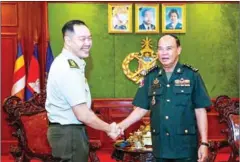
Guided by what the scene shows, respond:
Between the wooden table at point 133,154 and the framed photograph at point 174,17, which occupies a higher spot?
the framed photograph at point 174,17

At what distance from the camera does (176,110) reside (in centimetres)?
288

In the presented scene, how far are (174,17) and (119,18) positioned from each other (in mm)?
734

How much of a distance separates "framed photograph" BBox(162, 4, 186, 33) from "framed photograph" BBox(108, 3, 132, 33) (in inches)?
18.4

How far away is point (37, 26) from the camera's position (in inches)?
244

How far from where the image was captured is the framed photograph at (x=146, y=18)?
21.1 ft

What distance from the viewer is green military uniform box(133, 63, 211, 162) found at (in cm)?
287

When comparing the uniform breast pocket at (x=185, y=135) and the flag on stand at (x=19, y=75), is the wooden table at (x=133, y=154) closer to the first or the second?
the uniform breast pocket at (x=185, y=135)

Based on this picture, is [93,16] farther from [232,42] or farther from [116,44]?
[232,42]

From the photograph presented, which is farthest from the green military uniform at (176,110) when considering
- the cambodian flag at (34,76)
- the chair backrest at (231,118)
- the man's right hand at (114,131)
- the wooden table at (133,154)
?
the cambodian flag at (34,76)

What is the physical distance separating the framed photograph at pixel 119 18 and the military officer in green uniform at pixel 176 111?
3491 mm

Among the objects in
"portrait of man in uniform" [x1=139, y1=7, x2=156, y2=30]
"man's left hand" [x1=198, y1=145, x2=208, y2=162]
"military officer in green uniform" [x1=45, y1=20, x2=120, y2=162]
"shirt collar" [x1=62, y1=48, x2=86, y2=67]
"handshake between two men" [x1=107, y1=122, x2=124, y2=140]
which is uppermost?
"portrait of man in uniform" [x1=139, y1=7, x2=156, y2=30]

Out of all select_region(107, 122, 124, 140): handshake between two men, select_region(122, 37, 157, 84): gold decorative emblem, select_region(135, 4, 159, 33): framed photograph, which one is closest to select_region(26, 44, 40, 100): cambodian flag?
select_region(122, 37, 157, 84): gold decorative emblem

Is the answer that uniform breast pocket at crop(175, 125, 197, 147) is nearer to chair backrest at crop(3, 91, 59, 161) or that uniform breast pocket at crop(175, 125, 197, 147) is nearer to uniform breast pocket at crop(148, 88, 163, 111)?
uniform breast pocket at crop(148, 88, 163, 111)

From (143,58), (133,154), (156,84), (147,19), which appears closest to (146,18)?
(147,19)
